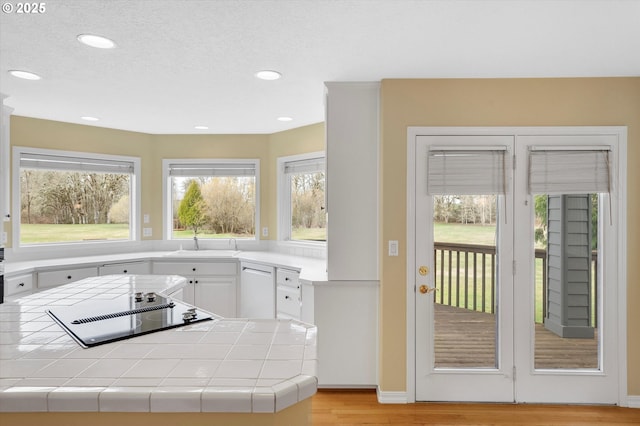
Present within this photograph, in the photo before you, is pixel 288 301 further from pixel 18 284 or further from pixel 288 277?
pixel 18 284

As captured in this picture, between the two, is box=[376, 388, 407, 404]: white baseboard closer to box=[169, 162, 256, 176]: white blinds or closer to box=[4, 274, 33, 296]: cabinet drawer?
box=[169, 162, 256, 176]: white blinds

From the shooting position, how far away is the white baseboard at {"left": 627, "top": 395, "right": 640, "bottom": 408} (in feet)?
8.82

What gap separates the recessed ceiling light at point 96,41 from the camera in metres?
2.10

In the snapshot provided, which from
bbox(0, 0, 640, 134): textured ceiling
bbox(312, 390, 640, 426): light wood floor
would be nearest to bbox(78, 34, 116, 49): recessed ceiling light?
bbox(0, 0, 640, 134): textured ceiling

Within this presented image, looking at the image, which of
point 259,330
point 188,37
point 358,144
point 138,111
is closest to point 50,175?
point 138,111

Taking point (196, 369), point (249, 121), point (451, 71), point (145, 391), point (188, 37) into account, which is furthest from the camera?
point (249, 121)

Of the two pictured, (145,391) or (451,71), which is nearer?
(145,391)

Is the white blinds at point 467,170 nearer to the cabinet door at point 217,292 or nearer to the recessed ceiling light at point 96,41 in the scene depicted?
the recessed ceiling light at point 96,41

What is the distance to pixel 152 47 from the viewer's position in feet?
7.29

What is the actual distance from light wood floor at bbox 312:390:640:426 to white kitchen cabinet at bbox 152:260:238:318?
5.82 feet

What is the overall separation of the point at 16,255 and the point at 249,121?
277 cm

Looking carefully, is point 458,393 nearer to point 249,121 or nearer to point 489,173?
point 489,173

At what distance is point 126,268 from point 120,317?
2604 millimetres

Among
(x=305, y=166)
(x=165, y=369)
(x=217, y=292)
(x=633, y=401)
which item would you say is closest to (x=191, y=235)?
(x=217, y=292)
